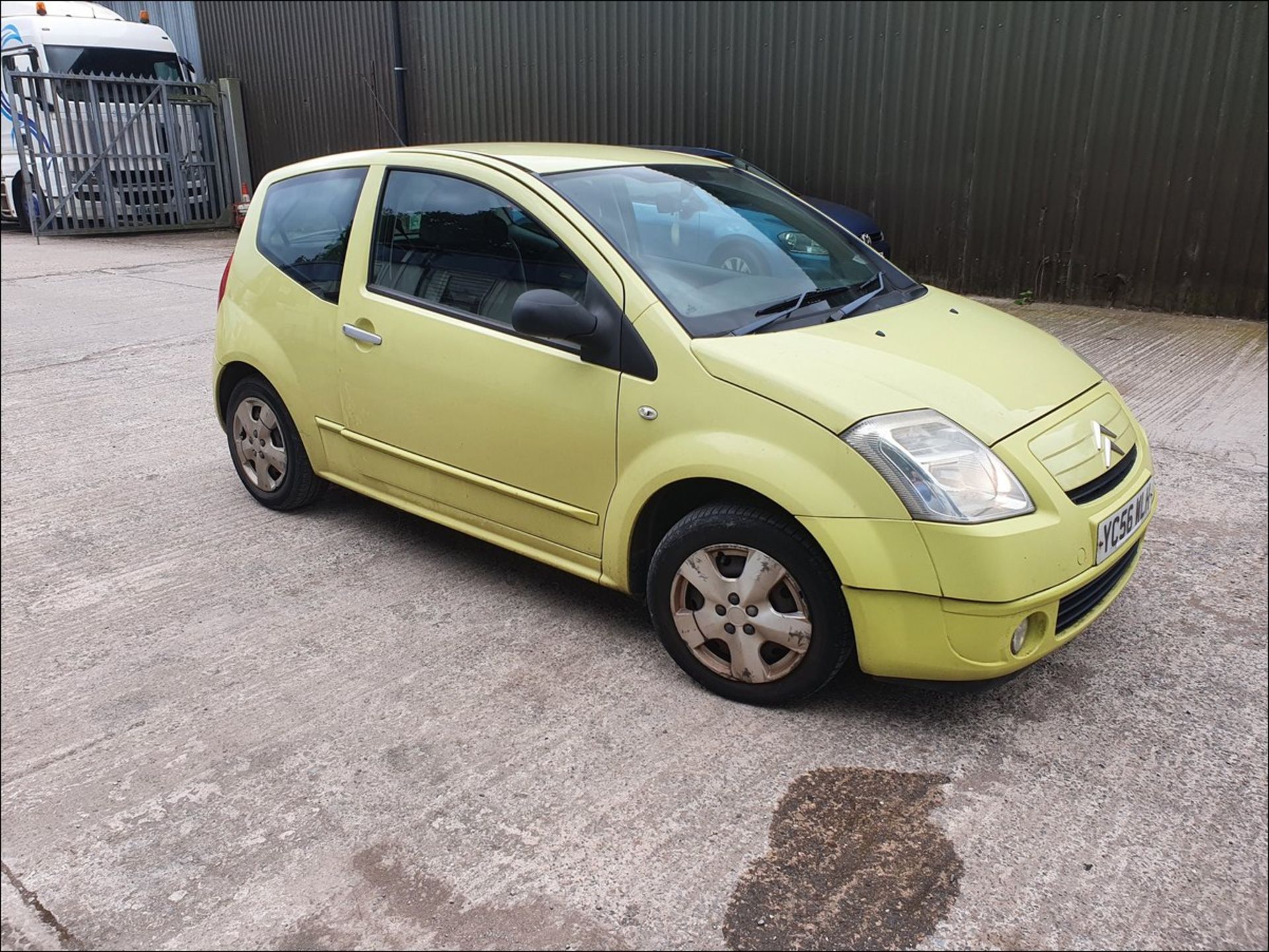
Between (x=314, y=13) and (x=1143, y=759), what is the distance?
16.4 metres

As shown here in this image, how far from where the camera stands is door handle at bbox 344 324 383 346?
3906mm

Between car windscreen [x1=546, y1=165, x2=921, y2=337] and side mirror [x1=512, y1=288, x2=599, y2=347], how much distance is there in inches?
9.8

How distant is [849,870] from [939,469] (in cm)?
103

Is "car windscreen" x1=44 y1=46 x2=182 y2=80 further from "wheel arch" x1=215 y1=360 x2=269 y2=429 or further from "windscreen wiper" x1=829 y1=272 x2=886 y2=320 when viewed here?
"windscreen wiper" x1=829 y1=272 x2=886 y2=320

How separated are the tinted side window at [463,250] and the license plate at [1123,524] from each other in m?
1.70

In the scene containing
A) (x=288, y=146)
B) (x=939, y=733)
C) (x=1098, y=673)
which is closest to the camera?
(x=939, y=733)

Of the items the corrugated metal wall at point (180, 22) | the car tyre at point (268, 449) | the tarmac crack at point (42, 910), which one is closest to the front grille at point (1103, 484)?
the tarmac crack at point (42, 910)

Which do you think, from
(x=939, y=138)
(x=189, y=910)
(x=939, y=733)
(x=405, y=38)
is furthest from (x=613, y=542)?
(x=405, y=38)

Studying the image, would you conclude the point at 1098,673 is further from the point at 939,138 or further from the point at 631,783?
the point at 939,138

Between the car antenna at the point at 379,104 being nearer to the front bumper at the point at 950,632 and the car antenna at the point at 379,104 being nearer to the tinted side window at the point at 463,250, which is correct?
the tinted side window at the point at 463,250

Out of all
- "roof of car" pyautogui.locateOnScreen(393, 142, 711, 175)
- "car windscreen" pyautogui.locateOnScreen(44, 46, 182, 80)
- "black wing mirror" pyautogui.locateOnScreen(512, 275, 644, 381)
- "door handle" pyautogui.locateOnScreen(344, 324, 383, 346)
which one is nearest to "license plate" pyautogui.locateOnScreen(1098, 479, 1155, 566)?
"black wing mirror" pyautogui.locateOnScreen(512, 275, 644, 381)

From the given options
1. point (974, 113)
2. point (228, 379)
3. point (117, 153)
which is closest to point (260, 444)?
point (228, 379)

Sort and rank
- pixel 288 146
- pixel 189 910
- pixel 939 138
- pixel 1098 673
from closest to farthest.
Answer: pixel 189 910, pixel 1098 673, pixel 939 138, pixel 288 146

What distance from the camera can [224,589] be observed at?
399 cm
